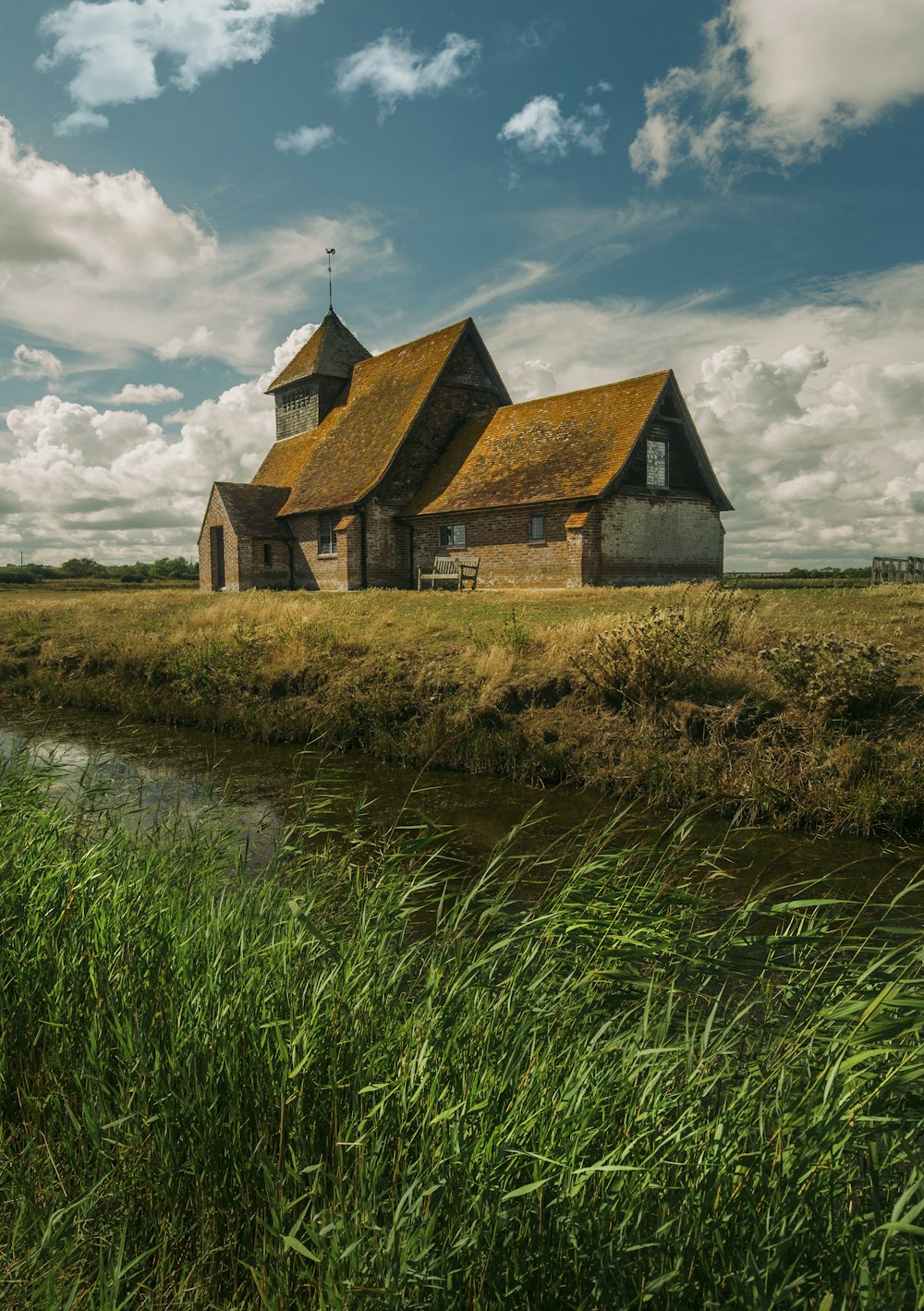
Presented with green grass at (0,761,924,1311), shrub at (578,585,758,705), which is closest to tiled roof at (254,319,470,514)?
shrub at (578,585,758,705)

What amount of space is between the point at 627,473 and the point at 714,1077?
2284 cm

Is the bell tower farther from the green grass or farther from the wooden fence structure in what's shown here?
the green grass

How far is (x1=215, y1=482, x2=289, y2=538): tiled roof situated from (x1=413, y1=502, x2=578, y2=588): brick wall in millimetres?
7827

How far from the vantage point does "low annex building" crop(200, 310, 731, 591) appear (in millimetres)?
23859

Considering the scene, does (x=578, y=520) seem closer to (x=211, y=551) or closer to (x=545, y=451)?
(x=545, y=451)

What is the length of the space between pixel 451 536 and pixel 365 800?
22007 millimetres

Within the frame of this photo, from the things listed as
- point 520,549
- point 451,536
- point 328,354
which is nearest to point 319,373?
point 328,354

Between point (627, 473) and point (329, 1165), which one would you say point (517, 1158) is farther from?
point (627, 473)

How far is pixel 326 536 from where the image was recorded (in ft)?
96.9

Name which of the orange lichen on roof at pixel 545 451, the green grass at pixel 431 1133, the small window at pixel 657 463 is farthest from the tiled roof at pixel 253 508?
the green grass at pixel 431 1133

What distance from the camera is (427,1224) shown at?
1.89m

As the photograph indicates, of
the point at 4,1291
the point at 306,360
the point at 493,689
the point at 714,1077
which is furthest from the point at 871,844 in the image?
the point at 306,360

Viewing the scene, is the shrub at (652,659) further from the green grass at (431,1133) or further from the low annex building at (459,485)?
the low annex building at (459,485)

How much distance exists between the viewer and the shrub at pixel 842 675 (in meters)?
8.77
